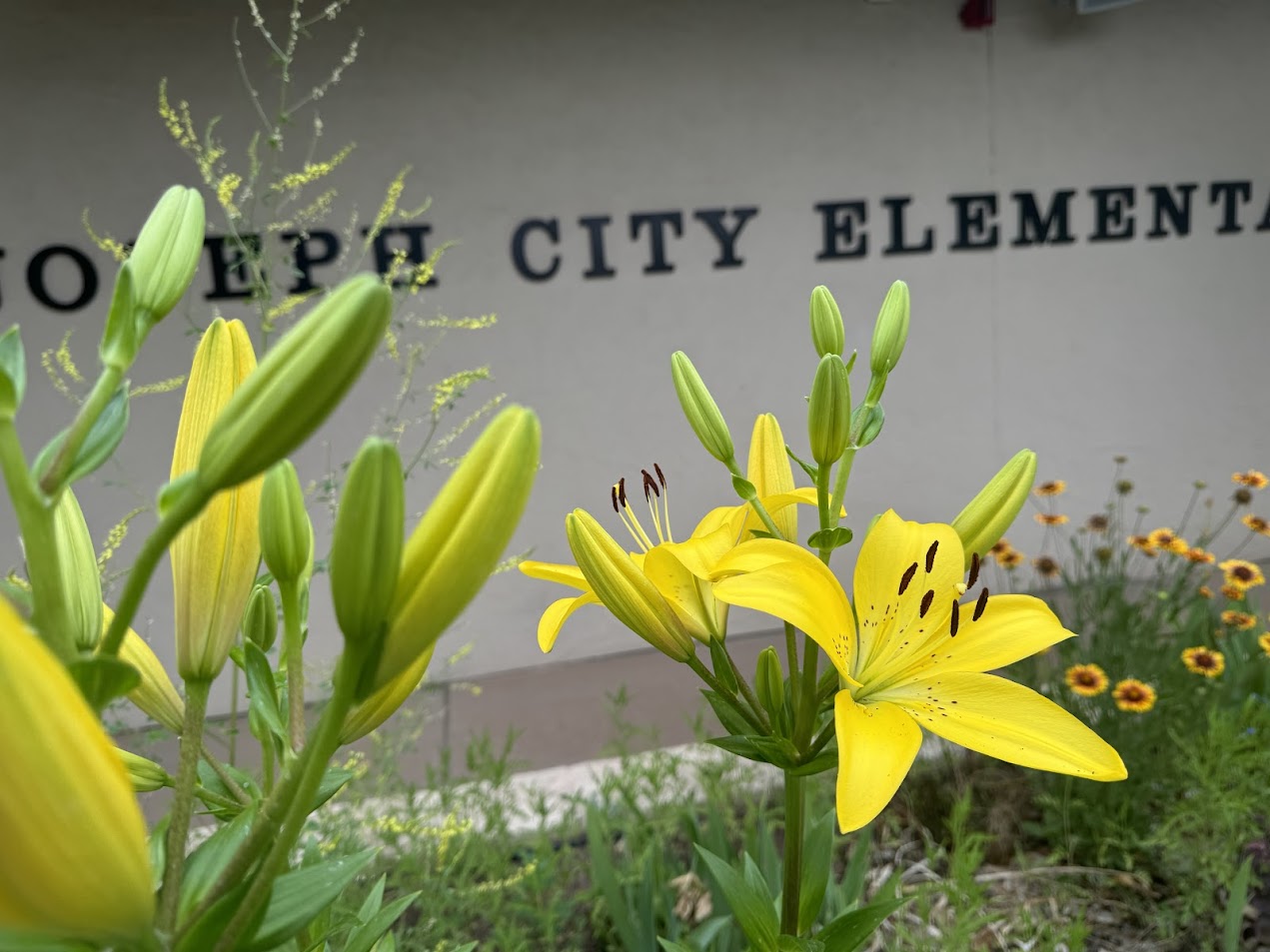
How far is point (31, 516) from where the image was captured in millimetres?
251

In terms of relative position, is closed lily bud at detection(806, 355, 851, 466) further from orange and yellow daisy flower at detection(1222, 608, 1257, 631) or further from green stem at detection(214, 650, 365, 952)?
orange and yellow daisy flower at detection(1222, 608, 1257, 631)

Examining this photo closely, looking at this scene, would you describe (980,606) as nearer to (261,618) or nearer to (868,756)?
(868,756)

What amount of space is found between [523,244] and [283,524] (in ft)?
7.01

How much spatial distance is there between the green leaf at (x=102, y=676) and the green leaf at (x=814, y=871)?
0.45 meters

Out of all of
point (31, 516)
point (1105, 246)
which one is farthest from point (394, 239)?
point (1105, 246)

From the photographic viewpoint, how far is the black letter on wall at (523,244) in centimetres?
234

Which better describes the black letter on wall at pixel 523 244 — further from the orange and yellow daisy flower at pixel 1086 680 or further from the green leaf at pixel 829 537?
the green leaf at pixel 829 537

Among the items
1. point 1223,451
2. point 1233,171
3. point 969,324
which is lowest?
point 1223,451

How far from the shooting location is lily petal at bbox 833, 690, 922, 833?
15.6 inches

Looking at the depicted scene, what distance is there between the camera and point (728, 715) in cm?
53

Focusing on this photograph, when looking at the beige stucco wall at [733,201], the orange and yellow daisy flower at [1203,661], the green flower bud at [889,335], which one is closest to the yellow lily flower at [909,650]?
the green flower bud at [889,335]

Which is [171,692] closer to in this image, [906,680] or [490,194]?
[906,680]

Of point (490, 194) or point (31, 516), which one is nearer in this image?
point (31, 516)

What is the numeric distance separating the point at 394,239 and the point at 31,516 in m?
2.09
